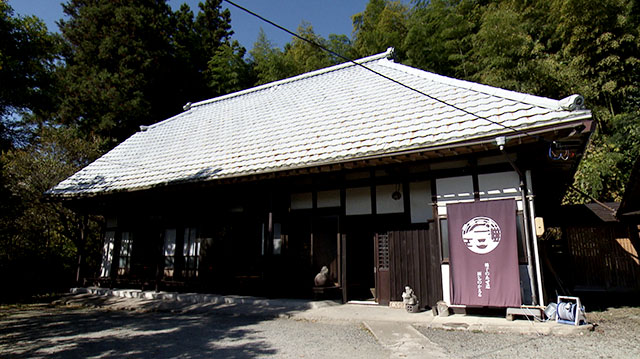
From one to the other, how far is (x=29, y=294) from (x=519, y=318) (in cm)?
1380

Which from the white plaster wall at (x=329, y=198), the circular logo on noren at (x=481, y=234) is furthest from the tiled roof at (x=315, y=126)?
the circular logo on noren at (x=481, y=234)

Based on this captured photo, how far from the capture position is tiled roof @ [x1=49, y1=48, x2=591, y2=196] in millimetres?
6422

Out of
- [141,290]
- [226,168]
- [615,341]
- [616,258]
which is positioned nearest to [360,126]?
[226,168]

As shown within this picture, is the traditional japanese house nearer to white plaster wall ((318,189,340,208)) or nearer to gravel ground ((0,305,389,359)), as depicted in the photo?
white plaster wall ((318,189,340,208))

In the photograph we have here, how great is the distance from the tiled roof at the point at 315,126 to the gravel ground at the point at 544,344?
292 centimetres

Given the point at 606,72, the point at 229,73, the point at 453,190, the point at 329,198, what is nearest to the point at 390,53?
the point at 329,198

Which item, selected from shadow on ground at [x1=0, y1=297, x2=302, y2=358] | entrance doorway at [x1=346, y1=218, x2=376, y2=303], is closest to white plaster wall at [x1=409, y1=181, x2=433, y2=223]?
entrance doorway at [x1=346, y1=218, x2=376, y2=303]

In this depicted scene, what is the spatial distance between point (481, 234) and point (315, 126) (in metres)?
4.73

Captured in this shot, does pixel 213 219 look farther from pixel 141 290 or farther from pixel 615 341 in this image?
pixel 615 341

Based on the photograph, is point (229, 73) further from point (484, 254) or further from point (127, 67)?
point (484, 254)

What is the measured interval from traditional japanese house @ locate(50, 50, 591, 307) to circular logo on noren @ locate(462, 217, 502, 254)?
29 cm

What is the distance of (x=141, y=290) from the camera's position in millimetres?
10078

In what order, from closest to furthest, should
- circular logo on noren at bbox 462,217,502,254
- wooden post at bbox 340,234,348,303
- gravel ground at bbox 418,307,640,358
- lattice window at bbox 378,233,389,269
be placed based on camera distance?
gravel ground at bbox 418,307,640,358 < circular logo on noren at bbox 462,217,502,254 < lattice window at bbox 378,233,389,269 < wooden post at bbox 340,234,348,303

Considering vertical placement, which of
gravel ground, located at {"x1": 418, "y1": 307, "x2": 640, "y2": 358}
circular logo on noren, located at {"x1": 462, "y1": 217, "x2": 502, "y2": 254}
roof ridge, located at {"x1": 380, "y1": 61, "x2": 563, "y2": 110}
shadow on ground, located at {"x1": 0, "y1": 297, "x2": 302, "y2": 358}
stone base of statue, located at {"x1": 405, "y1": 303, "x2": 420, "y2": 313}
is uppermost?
roof ridge, located at {"x1": 380, "y1": 61, "x2": 563, "y2": 110}
